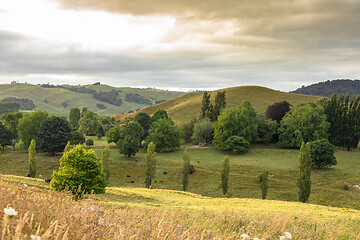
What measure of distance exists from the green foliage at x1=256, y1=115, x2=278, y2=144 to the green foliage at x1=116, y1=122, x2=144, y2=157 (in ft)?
160

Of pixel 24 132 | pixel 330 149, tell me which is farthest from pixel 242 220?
pixel 24 132

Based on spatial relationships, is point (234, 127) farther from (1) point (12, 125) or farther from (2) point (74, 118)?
(2) point (74, 118)

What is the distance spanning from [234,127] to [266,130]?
600 inches

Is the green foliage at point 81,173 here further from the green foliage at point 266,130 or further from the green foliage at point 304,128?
the green foliage at point 266,130

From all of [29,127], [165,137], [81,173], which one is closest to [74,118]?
[29,127]

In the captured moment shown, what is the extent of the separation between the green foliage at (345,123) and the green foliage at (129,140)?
251 feet

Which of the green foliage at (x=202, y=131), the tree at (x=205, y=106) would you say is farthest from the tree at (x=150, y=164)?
the tree at (x=205, y=106)

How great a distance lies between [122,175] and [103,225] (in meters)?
65.5

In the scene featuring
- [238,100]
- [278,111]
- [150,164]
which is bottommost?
[150,164]

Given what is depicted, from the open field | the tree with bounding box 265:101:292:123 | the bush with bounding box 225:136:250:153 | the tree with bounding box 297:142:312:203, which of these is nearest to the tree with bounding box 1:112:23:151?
the open field

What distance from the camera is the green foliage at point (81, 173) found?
30252 millimetres

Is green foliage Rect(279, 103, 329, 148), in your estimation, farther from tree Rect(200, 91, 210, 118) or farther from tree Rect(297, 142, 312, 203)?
tree Rect(297, 142, 312, 203)

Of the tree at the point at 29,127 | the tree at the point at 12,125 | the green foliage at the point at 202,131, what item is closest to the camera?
the tree at the point at 29,127

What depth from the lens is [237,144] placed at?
279ft
